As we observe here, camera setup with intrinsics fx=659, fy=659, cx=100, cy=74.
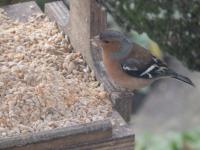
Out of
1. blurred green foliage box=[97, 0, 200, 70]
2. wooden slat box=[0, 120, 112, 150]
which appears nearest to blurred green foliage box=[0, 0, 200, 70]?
blurred green foliage box=[97, 0, 200, 70]

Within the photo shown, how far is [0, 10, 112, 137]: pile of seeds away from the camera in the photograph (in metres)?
2.91

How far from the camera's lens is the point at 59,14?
12.8ft

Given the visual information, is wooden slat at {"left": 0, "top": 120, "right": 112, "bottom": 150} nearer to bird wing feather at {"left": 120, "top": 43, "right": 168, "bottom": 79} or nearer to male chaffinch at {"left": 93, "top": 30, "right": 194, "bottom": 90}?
male chaffinch at {"left": 93, "top": 30, "right": 194, "bottom": 90}

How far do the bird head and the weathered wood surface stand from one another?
60 cm

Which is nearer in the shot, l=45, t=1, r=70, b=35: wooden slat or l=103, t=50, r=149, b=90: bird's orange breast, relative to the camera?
l=103, t=50, r=149, b=90: bird's orange breast

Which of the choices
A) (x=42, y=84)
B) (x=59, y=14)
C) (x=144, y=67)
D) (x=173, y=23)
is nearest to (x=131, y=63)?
(x=144, y=67)

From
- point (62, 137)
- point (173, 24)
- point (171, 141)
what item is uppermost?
point (62, 137)

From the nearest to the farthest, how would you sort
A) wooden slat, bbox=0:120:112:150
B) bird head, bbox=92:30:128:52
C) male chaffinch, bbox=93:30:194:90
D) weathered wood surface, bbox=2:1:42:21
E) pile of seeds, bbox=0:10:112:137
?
wooden slat, bbox=0:120:112:150 → pile of seeds, bbox=0:10:112:137 → bird head, bbox=92:30:128:52 → male chaffinch, bbox=93:30:194:90 → weathered wood surface, bbox=2:1:42:21

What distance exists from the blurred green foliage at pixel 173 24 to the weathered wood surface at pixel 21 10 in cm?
79

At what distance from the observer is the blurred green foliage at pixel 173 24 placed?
4266 mm

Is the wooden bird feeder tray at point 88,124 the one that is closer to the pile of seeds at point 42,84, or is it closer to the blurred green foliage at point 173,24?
the pile of seeds at point 42,84

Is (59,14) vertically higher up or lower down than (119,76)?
higher up

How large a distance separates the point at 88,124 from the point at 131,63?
1.00 metres

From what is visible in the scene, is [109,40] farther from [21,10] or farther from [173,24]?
[173,24]
